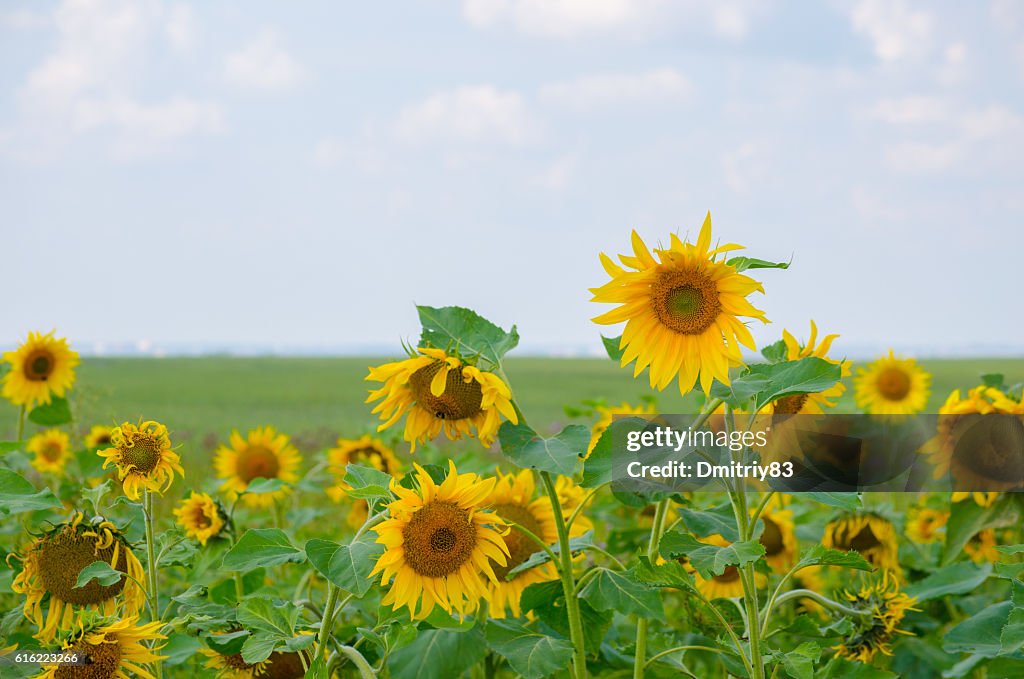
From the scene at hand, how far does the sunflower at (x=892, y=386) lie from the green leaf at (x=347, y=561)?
250 centimetres

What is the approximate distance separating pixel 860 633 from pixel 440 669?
92 cm

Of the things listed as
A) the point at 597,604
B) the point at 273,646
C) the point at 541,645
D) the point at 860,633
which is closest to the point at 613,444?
the point at 597,604

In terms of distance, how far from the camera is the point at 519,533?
80.9 inches

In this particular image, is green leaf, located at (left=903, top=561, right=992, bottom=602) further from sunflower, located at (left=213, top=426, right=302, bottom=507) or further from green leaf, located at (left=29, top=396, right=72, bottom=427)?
green leaf, located at (left=29, top=396, right=72, bottom=427)

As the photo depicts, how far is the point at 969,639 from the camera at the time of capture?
2.06m

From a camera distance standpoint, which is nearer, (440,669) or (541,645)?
(541,645)

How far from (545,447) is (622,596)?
0.31 meters

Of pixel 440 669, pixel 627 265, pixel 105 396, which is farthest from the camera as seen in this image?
pixel 105 396

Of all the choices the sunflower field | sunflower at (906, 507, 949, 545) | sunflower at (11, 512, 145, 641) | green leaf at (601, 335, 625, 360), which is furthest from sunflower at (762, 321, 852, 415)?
sunflower at (906, 507, 949, 545)

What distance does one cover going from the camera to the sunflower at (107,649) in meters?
1.52

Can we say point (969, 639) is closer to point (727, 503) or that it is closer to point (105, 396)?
point (727, 503)

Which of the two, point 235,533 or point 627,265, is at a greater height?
point 627,265

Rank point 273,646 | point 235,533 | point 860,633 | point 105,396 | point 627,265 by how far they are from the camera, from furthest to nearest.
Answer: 1. point 105,396
2. point 235,533
3. point 860,633
4. point 273,646
5. point 627,265

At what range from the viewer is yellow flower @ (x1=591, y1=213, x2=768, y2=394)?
58.5 inches
